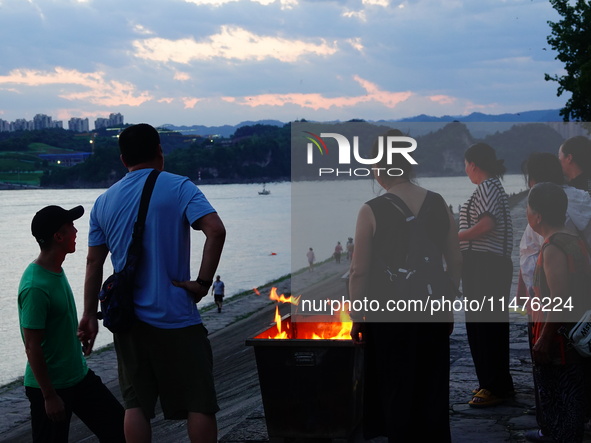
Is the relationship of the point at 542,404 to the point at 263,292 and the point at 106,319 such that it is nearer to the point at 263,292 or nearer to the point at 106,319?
the point at 106,319

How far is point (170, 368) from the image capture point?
13.5ft

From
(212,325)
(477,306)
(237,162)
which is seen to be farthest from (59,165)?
(477,306)

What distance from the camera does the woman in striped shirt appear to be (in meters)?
6.02

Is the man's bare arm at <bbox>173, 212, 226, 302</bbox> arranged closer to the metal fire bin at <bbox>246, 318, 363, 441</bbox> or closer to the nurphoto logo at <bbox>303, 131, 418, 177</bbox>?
the nurphoto logo at <bbox>303, 131, 418, 177</bbox>

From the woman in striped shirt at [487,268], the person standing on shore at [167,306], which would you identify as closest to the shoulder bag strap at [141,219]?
the person standing on shore at [167,306]

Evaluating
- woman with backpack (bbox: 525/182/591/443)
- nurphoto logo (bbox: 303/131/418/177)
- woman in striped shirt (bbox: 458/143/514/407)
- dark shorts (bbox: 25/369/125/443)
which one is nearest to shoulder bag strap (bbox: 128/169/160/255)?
dark shorts (bbox: 25/369/125/443)

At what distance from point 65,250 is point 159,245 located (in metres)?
0.79

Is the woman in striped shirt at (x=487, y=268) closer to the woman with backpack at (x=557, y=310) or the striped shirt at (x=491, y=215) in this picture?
the striped shirt at (x=491, y=215)

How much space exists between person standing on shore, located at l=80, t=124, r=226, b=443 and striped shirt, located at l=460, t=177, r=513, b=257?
102 inches

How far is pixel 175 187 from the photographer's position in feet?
13.5

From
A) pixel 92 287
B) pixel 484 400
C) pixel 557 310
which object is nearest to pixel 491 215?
pixel 484 400

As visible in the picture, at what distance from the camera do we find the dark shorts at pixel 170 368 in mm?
4113

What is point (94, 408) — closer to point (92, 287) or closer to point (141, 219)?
point (92, 287)

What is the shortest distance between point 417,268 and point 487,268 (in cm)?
178
